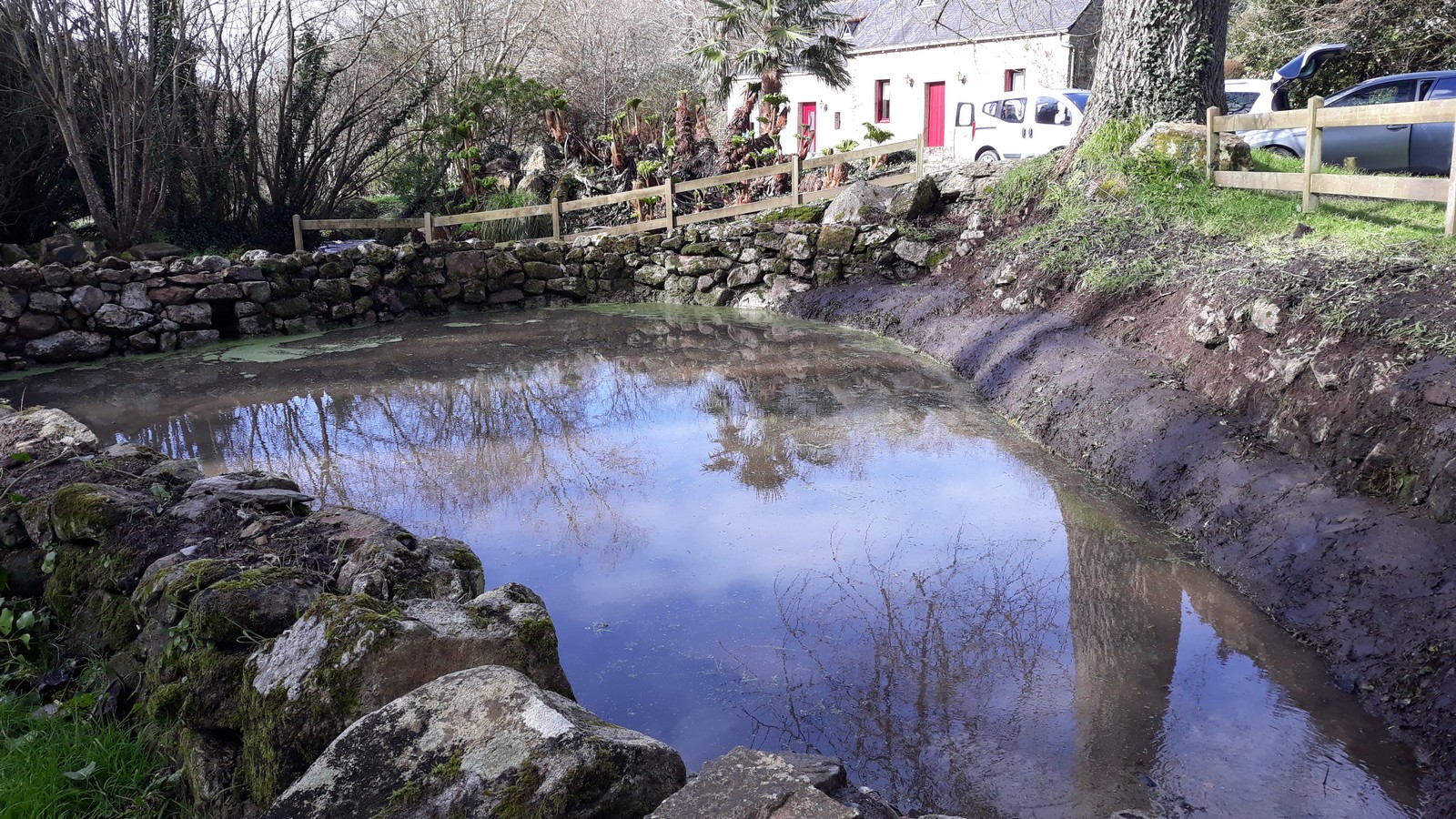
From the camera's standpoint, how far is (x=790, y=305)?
13.7 meters

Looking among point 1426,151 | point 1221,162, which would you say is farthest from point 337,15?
point 1426,151

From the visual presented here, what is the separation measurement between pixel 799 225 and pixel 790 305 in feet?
4.12

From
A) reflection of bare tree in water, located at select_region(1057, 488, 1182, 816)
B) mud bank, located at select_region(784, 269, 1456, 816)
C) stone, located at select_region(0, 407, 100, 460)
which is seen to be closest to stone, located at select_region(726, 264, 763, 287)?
mud bank, located at select_region(784, 269, 1456, 816)

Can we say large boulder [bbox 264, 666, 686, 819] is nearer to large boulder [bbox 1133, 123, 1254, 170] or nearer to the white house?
large boulder [bbox 1133, 123, 1254, 170]

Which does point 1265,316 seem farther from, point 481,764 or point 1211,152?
point 481,764

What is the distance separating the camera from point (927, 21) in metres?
27.8

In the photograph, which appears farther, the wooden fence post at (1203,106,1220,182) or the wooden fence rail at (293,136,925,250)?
the wooden fence rail at (293,136,925,250)

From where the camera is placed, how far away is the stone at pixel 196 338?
12.4 m

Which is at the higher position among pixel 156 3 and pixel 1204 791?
pixel 156 3

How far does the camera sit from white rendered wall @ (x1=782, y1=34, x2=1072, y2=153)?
2761cm

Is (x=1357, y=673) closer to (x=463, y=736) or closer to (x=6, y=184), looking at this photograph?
(x=463, y=736)

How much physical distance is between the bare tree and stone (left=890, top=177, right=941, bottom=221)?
9.84m

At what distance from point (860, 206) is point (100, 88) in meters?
10.1

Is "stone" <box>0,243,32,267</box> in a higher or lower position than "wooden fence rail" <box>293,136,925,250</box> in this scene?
lower
